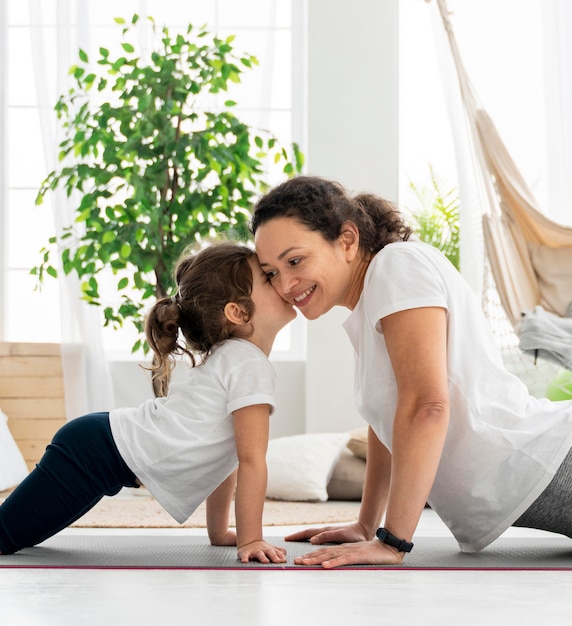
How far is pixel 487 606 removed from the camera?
48.1 inches

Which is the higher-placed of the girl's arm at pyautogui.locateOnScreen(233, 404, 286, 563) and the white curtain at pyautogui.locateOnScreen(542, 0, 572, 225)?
the white curtain at pyautogui.locateOnScreen(542, 0, 572, 225)

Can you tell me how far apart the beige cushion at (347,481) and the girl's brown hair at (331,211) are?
1.63 metres

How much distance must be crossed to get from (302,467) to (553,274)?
3.79ft

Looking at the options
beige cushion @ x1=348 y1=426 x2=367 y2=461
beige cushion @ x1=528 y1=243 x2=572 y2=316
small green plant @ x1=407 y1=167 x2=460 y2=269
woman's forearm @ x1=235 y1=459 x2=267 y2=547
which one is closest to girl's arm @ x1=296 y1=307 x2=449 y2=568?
woman's forearm @ x1=235 y1=459 x2=267 y2=547

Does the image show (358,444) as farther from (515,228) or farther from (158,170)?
(158,170)

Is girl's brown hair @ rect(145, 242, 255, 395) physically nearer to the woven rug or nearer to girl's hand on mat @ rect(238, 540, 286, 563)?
girl's hand on mat @ rect(238, 540, 286, 563)

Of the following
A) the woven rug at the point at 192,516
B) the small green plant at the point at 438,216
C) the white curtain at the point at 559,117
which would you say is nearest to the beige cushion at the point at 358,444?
the woven rug at the point at 192,516

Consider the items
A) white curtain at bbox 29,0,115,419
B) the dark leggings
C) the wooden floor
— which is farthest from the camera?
white curtain at bbox 29,0,115,419

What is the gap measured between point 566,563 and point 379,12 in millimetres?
3028

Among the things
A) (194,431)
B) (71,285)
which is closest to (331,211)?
(194,431)

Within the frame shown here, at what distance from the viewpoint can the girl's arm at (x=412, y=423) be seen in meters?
1.50

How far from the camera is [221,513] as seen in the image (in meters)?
1.89

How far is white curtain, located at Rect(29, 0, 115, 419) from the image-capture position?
382 cm

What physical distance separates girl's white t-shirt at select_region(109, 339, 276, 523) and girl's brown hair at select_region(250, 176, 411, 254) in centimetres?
26
